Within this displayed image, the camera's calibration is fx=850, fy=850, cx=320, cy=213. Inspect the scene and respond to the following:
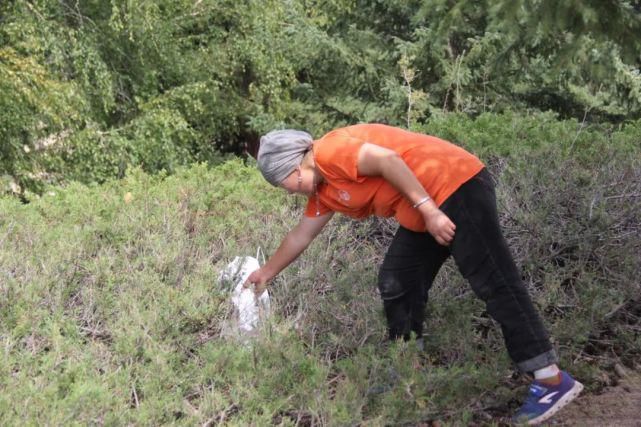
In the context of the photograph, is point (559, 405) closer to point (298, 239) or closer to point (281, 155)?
point (298, 239)

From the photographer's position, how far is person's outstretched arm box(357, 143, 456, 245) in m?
3.40

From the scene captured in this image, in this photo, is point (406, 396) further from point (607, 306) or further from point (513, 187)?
point (513, 187)

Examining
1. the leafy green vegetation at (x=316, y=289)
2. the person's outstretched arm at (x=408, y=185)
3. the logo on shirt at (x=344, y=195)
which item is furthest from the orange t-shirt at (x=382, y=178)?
the leafy green vegetation at (x=316, y=289)

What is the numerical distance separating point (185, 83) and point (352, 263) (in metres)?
10.1

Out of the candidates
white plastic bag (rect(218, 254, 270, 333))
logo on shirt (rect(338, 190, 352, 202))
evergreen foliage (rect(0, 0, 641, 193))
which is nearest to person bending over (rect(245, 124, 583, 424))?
logo on shirt (rect(338, 190, 352, 202))

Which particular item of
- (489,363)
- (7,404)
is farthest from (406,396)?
(7,404)

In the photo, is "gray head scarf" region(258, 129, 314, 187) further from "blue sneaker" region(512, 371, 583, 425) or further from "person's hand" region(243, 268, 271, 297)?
"blue sneaker" region(512, 371, 583, 425)

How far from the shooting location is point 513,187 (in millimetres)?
5699

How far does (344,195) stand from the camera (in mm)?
3625

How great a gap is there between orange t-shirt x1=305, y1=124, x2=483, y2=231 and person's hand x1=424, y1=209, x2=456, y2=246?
0.41 feet

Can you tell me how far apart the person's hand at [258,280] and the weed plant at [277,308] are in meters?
0.17

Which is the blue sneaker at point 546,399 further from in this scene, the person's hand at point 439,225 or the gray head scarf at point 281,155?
the gray head scarf at point 281,155

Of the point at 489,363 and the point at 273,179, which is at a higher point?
the point at 273,179

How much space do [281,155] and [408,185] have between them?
0.57 metres
